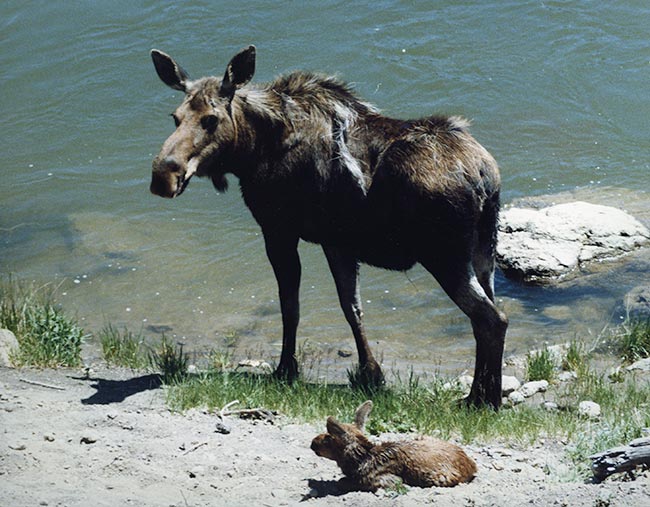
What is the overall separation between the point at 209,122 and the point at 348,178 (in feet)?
3.46

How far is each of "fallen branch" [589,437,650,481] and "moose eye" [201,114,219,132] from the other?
3576 mm

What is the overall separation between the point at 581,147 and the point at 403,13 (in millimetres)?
4815

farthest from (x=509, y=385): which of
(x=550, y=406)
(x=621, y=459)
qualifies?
(x=621, y=459)

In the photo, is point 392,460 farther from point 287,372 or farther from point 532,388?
point 532,388

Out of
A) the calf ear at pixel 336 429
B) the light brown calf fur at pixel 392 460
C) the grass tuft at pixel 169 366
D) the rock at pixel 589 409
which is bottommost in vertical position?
the rock at pixel 589 409

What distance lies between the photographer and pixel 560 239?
36.0 ft

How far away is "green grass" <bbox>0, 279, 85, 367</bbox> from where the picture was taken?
806 centimetres

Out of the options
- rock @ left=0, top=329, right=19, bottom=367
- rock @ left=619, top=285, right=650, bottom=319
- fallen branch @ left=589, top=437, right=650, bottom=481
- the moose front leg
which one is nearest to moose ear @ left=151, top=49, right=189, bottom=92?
the moose front leg

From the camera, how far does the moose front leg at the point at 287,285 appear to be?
8.06 m

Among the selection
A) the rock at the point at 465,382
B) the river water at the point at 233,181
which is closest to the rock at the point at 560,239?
the river water at the point at 233,181

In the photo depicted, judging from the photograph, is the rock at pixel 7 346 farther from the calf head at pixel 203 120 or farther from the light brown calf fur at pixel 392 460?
the light brown calf fur at pixel 392 460

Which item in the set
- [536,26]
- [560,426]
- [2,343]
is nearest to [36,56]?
[536,26]

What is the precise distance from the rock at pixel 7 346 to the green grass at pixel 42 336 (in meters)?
0.04

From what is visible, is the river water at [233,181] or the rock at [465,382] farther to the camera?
the river water at [233,181]
